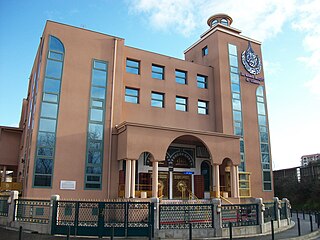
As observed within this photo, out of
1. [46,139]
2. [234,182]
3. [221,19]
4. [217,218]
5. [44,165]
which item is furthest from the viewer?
[221,19]

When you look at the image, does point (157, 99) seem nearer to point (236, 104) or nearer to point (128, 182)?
point (236, 104)

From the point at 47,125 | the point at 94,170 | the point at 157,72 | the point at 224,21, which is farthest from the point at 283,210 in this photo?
the point at 224,21

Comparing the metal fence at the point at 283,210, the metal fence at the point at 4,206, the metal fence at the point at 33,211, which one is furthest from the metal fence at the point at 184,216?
the metal fence at the point at 4,206

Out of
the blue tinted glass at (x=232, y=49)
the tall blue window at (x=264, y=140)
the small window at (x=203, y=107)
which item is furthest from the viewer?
the blue tinted glass at (x=232, y=49)

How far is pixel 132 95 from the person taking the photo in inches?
1069

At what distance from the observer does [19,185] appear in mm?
23688

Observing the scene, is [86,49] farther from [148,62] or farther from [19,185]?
[19,185]

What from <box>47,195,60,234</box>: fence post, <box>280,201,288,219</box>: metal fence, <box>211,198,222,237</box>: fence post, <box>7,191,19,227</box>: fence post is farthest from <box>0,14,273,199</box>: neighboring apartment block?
<box>211,198,222,237</box>: fence post

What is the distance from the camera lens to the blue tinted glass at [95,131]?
24052mm

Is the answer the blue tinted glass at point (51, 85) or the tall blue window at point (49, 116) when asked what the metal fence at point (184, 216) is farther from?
the blue tinted glass at point (51, 85)

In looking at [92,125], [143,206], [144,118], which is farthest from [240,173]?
[143,206]

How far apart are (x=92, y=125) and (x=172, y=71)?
9771mm

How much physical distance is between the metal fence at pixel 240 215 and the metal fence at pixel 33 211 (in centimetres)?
884

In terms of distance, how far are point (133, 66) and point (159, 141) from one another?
8266mm
